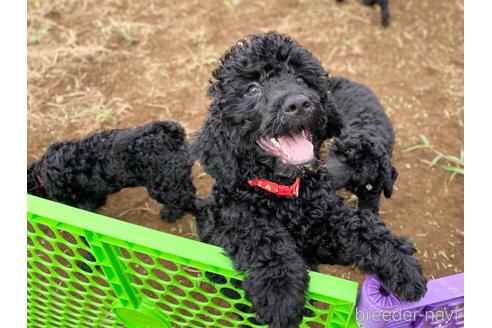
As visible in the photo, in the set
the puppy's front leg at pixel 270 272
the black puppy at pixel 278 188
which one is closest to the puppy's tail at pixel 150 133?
the black puppy at pixel 278 188

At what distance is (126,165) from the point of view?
128 inches

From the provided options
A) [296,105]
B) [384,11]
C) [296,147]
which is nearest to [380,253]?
[296,147]

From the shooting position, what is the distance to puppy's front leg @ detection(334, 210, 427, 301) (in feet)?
6.34

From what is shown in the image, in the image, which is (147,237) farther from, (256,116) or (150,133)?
(150,133)

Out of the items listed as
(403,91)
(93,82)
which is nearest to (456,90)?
(403,91)

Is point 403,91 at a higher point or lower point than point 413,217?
higher

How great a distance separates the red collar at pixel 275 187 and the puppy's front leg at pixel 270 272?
0.68ft

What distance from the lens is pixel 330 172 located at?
9.56ft

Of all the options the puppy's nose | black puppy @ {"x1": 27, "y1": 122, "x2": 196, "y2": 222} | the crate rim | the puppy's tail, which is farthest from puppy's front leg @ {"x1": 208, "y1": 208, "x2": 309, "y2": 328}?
the puppy's tail

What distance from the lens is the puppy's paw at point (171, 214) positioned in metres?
3.63

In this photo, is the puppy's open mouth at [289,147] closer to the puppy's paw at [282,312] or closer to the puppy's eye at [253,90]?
the puppy's eye at [253,90]

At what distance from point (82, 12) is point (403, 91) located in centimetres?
407

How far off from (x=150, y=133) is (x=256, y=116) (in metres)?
1.29

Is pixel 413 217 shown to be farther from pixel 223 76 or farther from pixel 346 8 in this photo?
pixel 346 8
